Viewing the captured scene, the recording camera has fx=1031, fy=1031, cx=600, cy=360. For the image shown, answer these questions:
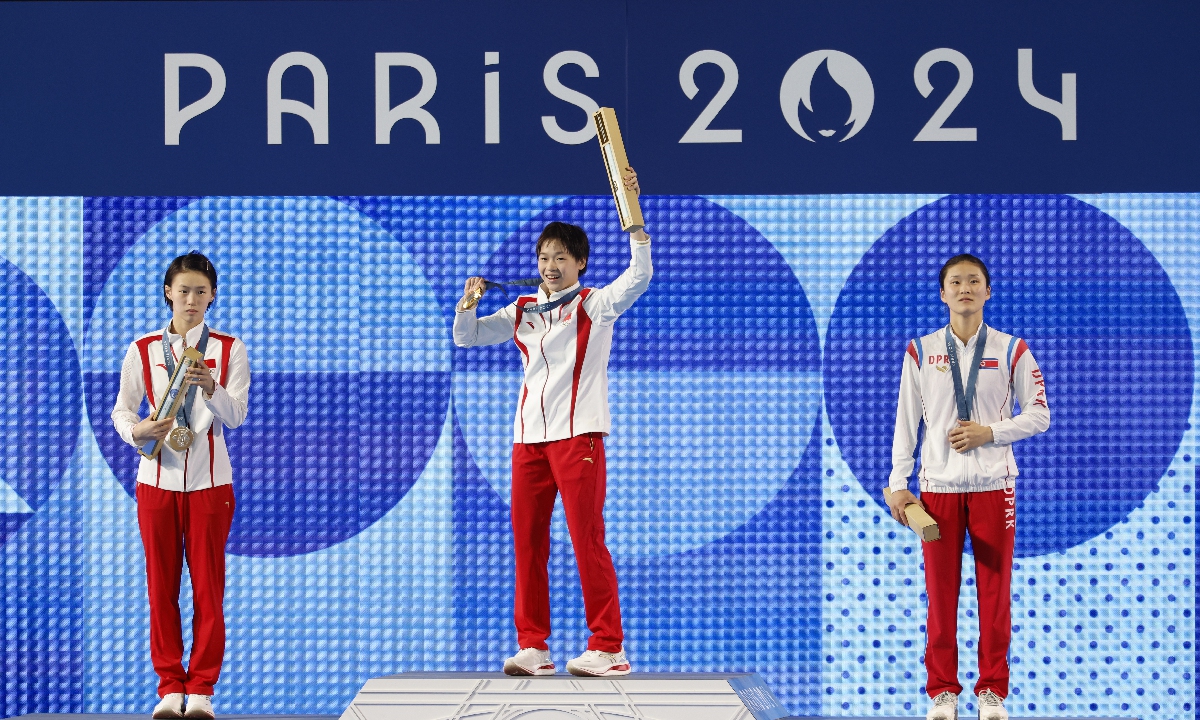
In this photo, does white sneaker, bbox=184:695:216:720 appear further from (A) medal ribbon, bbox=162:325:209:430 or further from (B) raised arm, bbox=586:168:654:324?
(B) raised arm, bbox=586:168:654:324

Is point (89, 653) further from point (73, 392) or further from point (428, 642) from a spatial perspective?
point (428, 642)

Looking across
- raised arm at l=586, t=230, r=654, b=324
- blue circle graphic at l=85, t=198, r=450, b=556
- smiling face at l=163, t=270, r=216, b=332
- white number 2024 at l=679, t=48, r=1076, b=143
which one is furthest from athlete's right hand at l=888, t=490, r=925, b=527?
smiling face at l=163, t=270, r=216, b=332

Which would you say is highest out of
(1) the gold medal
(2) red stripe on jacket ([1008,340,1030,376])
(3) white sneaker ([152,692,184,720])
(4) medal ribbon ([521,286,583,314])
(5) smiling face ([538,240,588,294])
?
(5) smiling face ([538,240,588,294])

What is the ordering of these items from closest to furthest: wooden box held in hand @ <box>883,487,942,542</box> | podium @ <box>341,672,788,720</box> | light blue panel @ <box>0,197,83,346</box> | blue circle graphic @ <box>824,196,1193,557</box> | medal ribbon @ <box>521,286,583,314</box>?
podium @ <box>341,672,788,720</box>, wooden box held in hand @ <box>883,487,942,542</box>, medal ribbon @ <box>521,286,583,314</box>, blue circle graphic @ <box>824,196,1193,557</box>, light blue panel @ <box>0,197,83,346</box>

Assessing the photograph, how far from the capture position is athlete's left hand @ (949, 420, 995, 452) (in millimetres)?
3377

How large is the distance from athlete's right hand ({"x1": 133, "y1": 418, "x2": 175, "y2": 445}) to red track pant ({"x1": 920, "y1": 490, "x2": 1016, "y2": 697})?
101 inches

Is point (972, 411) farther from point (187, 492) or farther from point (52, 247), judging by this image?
point (52, 247)

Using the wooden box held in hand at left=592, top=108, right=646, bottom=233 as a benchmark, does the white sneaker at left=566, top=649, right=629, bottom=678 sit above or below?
below

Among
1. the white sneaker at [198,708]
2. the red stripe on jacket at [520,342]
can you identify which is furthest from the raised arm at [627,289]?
the white sneaker at [198,708]

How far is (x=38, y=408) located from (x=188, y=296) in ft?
4.77

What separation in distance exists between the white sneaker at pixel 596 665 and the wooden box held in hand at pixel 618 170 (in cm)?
144

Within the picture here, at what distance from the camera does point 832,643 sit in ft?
14.8

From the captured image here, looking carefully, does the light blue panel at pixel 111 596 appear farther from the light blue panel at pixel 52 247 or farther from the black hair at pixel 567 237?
the black hair at pixel 567 237

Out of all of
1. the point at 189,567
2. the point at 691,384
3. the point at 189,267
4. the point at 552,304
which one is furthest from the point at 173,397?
the point at 691,384
